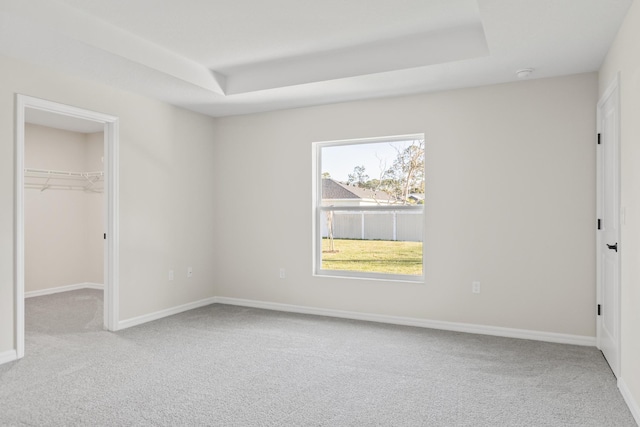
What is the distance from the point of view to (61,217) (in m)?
6.52

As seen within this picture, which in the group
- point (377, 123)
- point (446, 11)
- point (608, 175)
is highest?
point (446, 11)

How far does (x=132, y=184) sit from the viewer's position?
458 cm

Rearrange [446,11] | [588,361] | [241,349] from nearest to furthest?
[446,11] < [588,361] < [241,349]

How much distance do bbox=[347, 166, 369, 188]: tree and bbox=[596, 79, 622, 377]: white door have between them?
2225mm

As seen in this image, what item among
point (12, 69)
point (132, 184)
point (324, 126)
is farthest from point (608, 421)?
point (12, 69)

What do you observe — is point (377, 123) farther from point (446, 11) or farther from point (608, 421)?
point (608, 421)

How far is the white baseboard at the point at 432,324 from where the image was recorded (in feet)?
12.9

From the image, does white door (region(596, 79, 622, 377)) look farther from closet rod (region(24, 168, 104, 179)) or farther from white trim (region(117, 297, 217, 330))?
closet rod (region(24, 168, 104, 179))

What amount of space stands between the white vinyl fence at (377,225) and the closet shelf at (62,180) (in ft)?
12.6

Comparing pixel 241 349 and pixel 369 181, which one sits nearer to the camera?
pixel 241 349

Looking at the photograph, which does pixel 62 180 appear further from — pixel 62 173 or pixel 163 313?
pixel 163 313

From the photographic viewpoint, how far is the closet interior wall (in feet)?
20.2

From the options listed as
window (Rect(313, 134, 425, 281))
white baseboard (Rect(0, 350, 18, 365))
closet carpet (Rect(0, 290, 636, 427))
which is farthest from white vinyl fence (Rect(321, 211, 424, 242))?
white baseboard (Rect(0, 350, 18, 365))

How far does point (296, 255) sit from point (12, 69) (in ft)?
10.4
